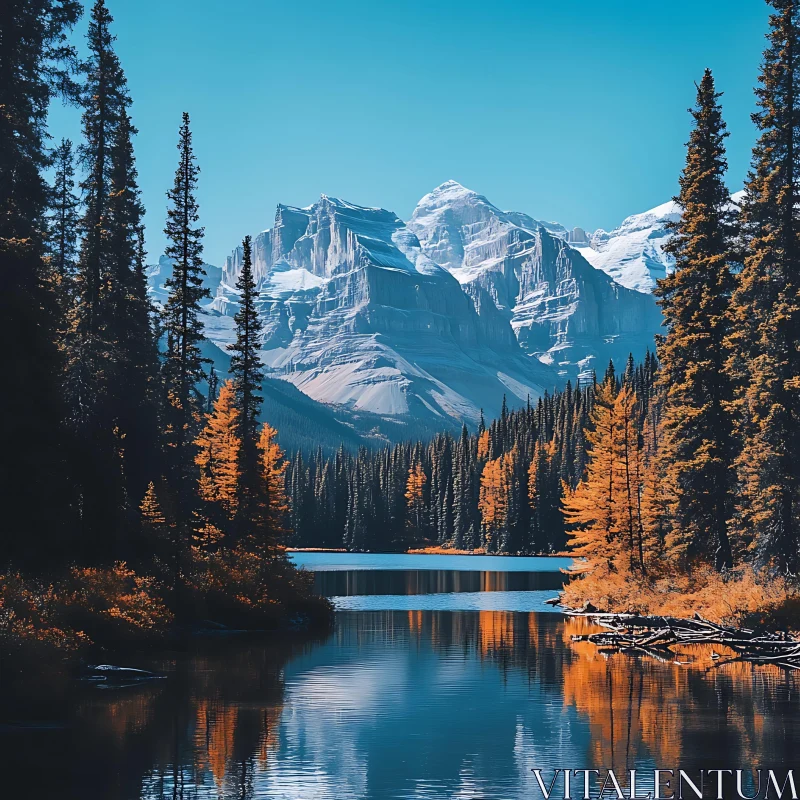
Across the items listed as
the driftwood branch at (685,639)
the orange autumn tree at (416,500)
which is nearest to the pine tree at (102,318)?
the driftwood branch at (685,639)

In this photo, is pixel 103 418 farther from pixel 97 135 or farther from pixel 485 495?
pixel 485 495

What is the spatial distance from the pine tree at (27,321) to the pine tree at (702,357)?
89.9ft

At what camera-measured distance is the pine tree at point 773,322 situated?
4253 cm

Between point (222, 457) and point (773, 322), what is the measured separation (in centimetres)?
3397

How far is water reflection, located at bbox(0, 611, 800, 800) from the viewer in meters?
20.2

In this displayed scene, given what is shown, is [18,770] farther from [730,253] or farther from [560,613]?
[560,613]

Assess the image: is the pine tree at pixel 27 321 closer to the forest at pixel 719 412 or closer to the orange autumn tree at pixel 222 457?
the orange autumn tree at pixel 222 457

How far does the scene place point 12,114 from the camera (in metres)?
34.6

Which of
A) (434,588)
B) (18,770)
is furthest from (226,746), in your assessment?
(434,588)

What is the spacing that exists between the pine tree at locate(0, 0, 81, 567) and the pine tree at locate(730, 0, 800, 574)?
27.0 m

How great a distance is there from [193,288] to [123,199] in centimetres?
513

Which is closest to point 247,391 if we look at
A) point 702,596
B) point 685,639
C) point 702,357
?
point 702,357

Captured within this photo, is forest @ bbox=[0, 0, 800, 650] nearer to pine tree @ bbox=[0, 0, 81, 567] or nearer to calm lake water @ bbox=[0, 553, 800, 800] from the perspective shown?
pine tree @ bbox=[0, 0, 81, 567]

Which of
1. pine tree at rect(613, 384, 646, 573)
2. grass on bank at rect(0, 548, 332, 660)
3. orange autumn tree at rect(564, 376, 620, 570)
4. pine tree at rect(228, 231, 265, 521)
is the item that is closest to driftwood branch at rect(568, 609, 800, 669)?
pine tree at rect(613, 384, 646, 573)
